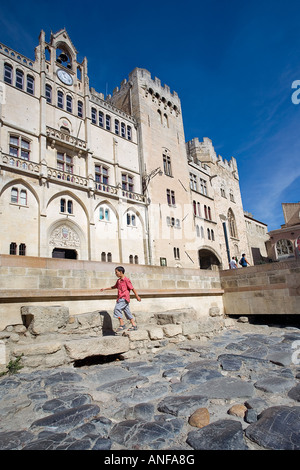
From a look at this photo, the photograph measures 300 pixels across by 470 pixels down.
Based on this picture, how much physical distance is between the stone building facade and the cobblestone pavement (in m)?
12.7

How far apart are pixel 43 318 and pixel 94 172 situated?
54.1 feet

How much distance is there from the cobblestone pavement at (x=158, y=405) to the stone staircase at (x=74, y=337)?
26 centimetres

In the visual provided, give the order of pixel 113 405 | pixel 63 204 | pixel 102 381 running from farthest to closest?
pixel 63 204, pixel 102 381, pixel 113 405

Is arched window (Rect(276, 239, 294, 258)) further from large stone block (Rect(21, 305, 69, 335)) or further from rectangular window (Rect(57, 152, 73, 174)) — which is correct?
large stone block (Rect(21, 305, 69, 335))

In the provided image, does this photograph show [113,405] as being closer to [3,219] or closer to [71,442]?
[71,442]

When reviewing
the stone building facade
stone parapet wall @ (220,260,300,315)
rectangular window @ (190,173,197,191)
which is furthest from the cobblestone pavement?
rectangular window @ (190,173,197,191)

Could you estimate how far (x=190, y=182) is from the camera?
29.9 metres

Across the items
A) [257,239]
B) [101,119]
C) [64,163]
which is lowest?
[257,239]

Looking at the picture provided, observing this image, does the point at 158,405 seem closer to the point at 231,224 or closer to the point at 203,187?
the point at 203,187

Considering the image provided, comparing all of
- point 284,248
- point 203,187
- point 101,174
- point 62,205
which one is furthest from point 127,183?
point 284,248

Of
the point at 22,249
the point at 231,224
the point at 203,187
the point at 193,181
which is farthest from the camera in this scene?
the point at 231,224

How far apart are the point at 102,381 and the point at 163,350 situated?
2.50 metres

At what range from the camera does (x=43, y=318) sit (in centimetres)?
578

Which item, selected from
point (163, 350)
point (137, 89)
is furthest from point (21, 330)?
point (137, 89)
